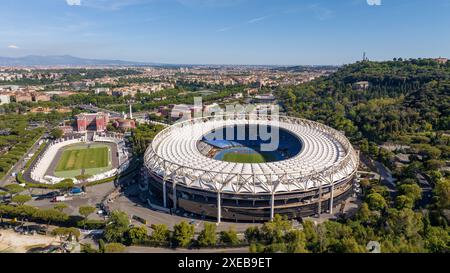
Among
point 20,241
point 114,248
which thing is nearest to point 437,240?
point 114,248

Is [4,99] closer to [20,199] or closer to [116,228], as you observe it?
[20,199]

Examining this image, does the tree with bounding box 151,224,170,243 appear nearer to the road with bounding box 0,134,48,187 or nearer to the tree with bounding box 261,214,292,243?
the tree with bounding box 261,214,292,243

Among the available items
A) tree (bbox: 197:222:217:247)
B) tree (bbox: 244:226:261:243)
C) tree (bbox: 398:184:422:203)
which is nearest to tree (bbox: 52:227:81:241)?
tree (bbox: 197:222:217:247)

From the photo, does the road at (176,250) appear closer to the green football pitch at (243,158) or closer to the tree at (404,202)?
the tree at (404,202)

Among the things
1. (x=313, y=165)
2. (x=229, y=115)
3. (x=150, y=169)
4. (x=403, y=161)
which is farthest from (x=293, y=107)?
(x=150, y=169)

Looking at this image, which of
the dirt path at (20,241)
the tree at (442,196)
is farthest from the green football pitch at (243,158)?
the dirt path at (20,241)
